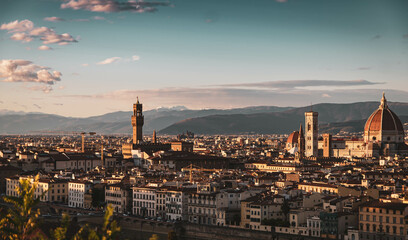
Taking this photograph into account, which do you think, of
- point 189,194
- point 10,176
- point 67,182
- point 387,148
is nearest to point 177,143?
point 387,148

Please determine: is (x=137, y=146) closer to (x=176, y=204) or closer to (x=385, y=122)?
(x=385, y=122)

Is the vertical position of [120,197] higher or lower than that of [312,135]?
lower

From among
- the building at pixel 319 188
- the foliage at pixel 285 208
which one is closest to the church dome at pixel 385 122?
the building at pixel 319 188

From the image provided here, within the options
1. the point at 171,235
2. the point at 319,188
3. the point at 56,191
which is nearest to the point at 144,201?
the point at 171,235

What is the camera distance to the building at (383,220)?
2164 inches

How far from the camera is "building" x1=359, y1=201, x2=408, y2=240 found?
55.0 meters

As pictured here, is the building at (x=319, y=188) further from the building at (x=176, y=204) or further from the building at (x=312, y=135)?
the building at (x=312, y=135)

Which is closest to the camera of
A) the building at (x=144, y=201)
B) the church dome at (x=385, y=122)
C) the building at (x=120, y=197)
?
the building at (x=144, y=201)

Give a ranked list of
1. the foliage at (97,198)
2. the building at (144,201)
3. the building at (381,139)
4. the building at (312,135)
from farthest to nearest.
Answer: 1. the building at (312,135)
2. the building at (381,139)
3. the foliage at (97,198)
4. the building at (144,201)

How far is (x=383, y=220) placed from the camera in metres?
56.2

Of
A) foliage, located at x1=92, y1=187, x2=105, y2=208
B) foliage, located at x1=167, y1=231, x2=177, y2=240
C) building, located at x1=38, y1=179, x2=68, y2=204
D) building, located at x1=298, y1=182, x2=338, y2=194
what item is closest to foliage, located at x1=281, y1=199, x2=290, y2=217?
foliage, located at x1=167, y1=231, x2=177, y2=240

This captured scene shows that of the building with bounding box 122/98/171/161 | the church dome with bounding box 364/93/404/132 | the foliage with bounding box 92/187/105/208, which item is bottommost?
the foliage with bounding box 92/187/105/208

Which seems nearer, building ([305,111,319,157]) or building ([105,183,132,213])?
building ([105,183,132,213])

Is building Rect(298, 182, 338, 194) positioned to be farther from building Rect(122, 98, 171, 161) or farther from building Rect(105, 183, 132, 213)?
building Rect(122, 98, 171, 161)
